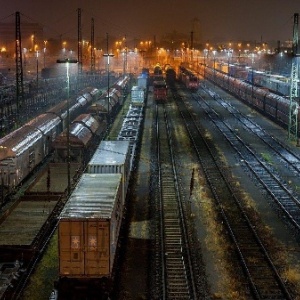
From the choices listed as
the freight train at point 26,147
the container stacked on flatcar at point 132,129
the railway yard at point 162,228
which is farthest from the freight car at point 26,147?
the container stacked on flatcar at point 132,129

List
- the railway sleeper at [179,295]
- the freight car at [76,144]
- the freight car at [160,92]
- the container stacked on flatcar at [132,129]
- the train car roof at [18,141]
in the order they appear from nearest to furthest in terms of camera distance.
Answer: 1. the railway sleeper at [179,295]
2. the train car roof at [18,141]
3. the freight car at [76,144]
4. the container stacked on flatcar at [132,129]
5. the freight car at [160,92]

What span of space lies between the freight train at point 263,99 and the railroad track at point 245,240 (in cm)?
1631

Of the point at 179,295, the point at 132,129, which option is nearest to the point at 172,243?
the point at 179,295

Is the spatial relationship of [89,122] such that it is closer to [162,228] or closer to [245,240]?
[162,228]

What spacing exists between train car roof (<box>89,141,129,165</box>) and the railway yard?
0.23 meters

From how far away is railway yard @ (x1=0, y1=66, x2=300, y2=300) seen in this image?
55.7 feet

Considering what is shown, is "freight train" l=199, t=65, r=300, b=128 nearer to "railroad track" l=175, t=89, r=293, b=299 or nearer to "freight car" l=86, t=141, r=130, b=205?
"railroad track" l=175, t=89, r=293, b=299

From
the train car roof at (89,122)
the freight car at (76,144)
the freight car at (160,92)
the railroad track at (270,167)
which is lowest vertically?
the railroad track at (270,167)

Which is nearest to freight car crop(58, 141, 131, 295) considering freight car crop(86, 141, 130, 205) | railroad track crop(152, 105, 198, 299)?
railroad track crop(152, 105, 198, 299)

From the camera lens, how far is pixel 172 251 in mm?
21141

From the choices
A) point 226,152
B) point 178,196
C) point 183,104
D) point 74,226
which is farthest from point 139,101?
point 74,226

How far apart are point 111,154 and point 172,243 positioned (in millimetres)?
7253

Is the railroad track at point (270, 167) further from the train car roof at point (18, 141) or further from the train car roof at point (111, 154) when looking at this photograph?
the train car roof at point (18, 141)

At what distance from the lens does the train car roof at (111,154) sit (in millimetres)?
25438
